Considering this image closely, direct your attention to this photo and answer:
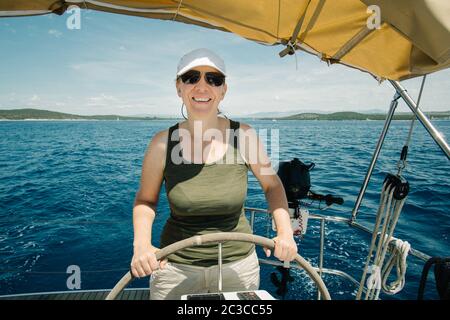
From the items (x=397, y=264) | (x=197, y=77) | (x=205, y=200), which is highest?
(x=197, y=77)

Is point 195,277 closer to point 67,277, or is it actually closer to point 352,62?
point 352,62

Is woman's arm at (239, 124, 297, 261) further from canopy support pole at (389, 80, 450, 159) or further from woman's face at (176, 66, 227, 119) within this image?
canopy support pole at (389, 80, 450, 159)

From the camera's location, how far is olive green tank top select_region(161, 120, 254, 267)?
1.50 meters

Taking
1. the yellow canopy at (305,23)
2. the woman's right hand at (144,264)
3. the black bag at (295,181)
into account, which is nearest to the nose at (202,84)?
the yellow canopy at (305,23)

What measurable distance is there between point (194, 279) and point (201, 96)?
1.09 m

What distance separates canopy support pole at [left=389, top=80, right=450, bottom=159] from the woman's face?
1.53m

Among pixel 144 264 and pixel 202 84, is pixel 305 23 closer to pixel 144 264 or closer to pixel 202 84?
pixel 202 84

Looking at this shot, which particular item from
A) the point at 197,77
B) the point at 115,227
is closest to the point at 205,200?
the point at 197,77

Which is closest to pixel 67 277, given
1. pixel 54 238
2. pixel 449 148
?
pixel 54 238

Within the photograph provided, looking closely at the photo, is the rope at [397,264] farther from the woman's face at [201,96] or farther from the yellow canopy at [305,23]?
the woman's face at [201,96]

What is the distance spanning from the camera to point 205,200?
1.49 meters

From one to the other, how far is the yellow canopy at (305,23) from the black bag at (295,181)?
1186 millimetres

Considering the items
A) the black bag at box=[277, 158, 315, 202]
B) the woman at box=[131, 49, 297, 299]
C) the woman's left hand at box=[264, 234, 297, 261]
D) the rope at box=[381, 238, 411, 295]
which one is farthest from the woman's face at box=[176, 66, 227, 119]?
the rope at box=[381, 238, 411, 295]
